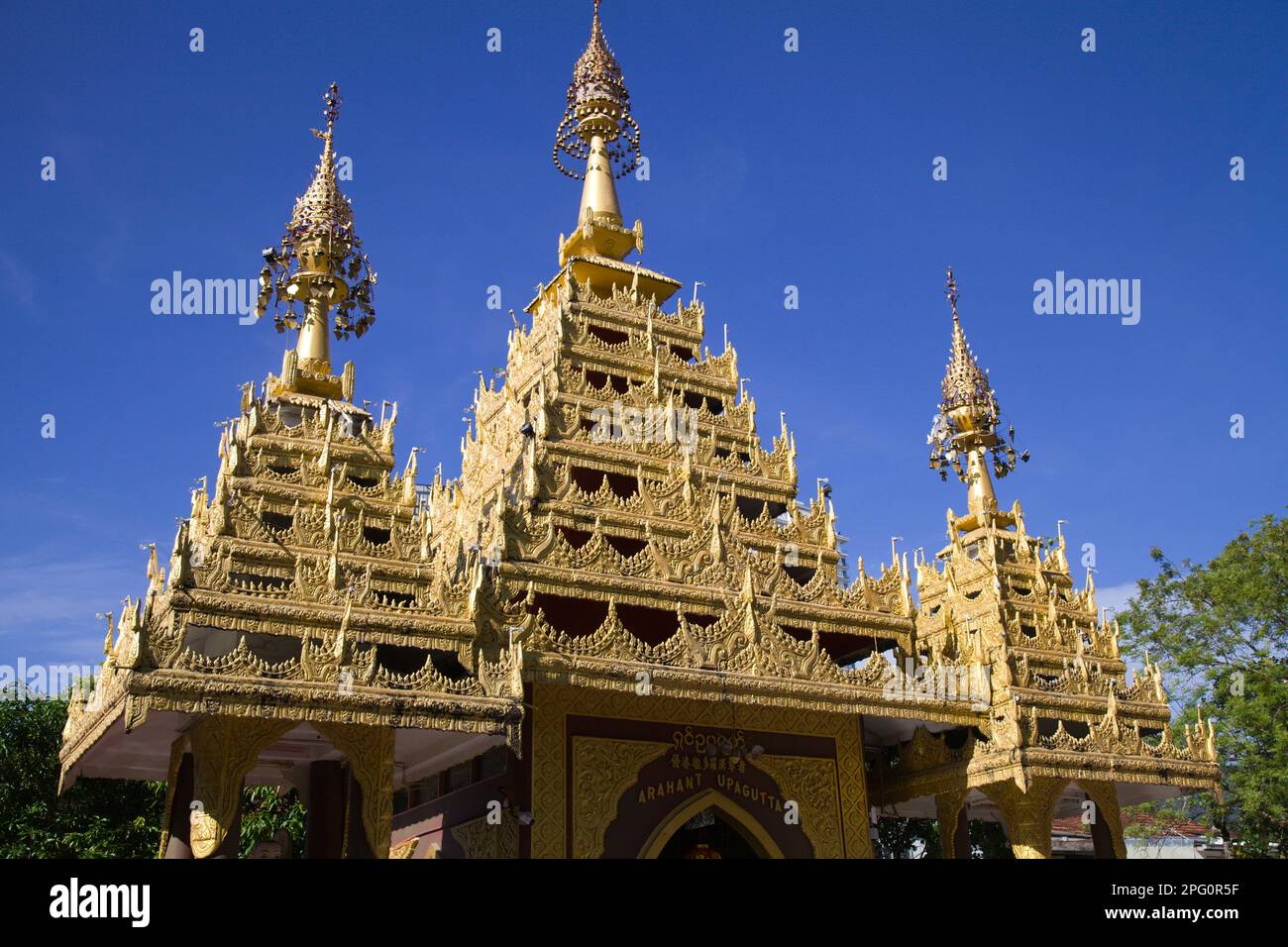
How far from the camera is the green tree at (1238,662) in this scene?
27.3m

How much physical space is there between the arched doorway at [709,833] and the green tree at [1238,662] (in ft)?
46.5

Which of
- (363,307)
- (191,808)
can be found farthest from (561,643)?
(363,307)

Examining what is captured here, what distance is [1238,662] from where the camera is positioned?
29.4 m

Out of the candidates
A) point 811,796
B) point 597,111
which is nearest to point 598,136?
point 597,111

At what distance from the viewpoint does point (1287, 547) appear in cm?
2938

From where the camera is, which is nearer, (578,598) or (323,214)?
(578,598)

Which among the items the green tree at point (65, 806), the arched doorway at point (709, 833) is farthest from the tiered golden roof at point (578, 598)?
the green tree at point (65, 806)

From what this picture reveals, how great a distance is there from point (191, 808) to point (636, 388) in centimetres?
1122

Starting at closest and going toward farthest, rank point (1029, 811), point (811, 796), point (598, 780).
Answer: point (598, 780)
point (811, 796)
point (1029, 811)

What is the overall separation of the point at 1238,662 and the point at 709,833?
679 inches

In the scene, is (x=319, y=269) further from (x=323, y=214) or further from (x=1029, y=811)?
(x=1029, y=811)

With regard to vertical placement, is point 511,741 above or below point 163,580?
below

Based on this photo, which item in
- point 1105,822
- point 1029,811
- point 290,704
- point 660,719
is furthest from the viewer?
point 1105,822

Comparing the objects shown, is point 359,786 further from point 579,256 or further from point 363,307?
point 579,256
